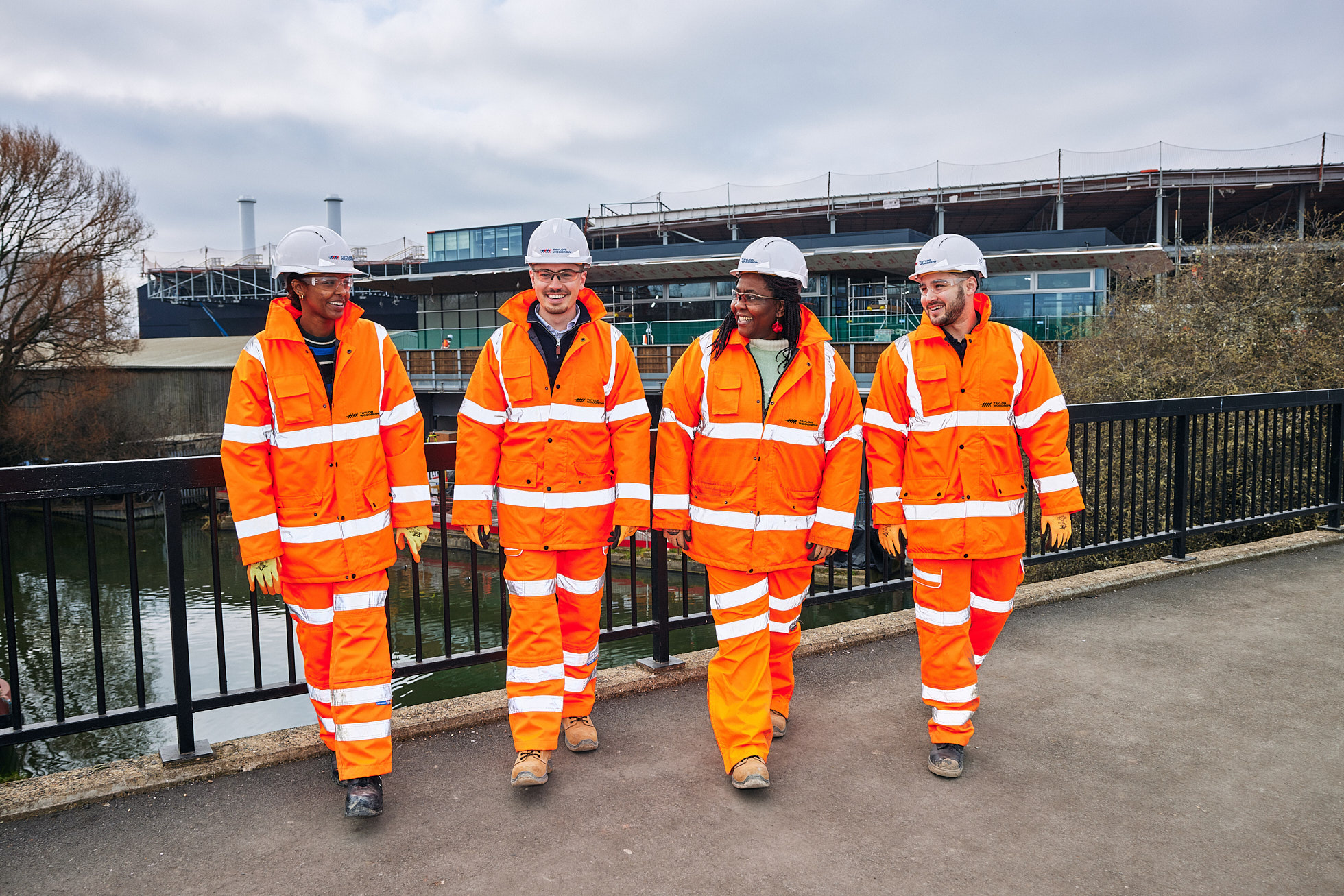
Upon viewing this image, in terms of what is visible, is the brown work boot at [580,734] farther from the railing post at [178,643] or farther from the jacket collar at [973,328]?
the jacket collar at [973,328]

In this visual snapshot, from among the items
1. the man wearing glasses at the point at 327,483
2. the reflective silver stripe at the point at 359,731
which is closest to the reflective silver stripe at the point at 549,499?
the man wearing glasses at the point at 327,483

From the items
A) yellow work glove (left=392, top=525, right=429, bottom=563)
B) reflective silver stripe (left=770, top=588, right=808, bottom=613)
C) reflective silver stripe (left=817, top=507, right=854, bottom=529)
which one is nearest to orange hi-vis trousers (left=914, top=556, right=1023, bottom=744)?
reflective silver stripe (left=817, top=507, right=854, bottom=529)

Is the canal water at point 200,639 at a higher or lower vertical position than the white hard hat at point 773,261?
lower

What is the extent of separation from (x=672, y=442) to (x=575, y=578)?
0.65 metres

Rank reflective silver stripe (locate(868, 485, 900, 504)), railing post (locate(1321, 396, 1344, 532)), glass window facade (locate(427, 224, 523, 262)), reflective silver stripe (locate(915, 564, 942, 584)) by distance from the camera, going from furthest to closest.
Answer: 1. glass window facade (locate(427, 224, 523, 262))
2. railing post (locate(1321, 396, 1344, 532))
3. reflective silver stripe (locate(868, 485, 900, 504))
4. reflective silver stripe (locate(915, 564, 942, 584))

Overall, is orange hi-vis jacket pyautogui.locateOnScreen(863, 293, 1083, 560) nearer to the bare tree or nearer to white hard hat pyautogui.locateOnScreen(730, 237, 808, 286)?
white hard hat pyautogui.locateOnScreen(730, 237, 808, 286)

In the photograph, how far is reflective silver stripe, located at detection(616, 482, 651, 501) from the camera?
3436mm

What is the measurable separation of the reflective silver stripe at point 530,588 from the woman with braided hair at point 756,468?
49cm

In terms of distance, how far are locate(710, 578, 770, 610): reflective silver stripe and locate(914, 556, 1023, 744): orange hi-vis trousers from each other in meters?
0.63

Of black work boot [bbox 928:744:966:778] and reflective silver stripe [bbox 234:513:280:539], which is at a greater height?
reflective silver stripe [bbox 234:513:280:539]

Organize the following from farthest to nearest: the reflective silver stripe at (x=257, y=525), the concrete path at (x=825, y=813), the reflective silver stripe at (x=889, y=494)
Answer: the reflective silver stripe at (x=889, y=494)
the reflective silver stripe at (x=257, y=525)
the concrete path at (x=825, y=813)

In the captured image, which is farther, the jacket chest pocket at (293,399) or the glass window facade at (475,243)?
the glass window facade at (475,243)

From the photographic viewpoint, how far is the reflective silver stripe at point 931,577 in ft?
11.3

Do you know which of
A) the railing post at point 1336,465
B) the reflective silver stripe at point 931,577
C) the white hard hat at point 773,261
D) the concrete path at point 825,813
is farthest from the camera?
the railing post at point 1336,465
